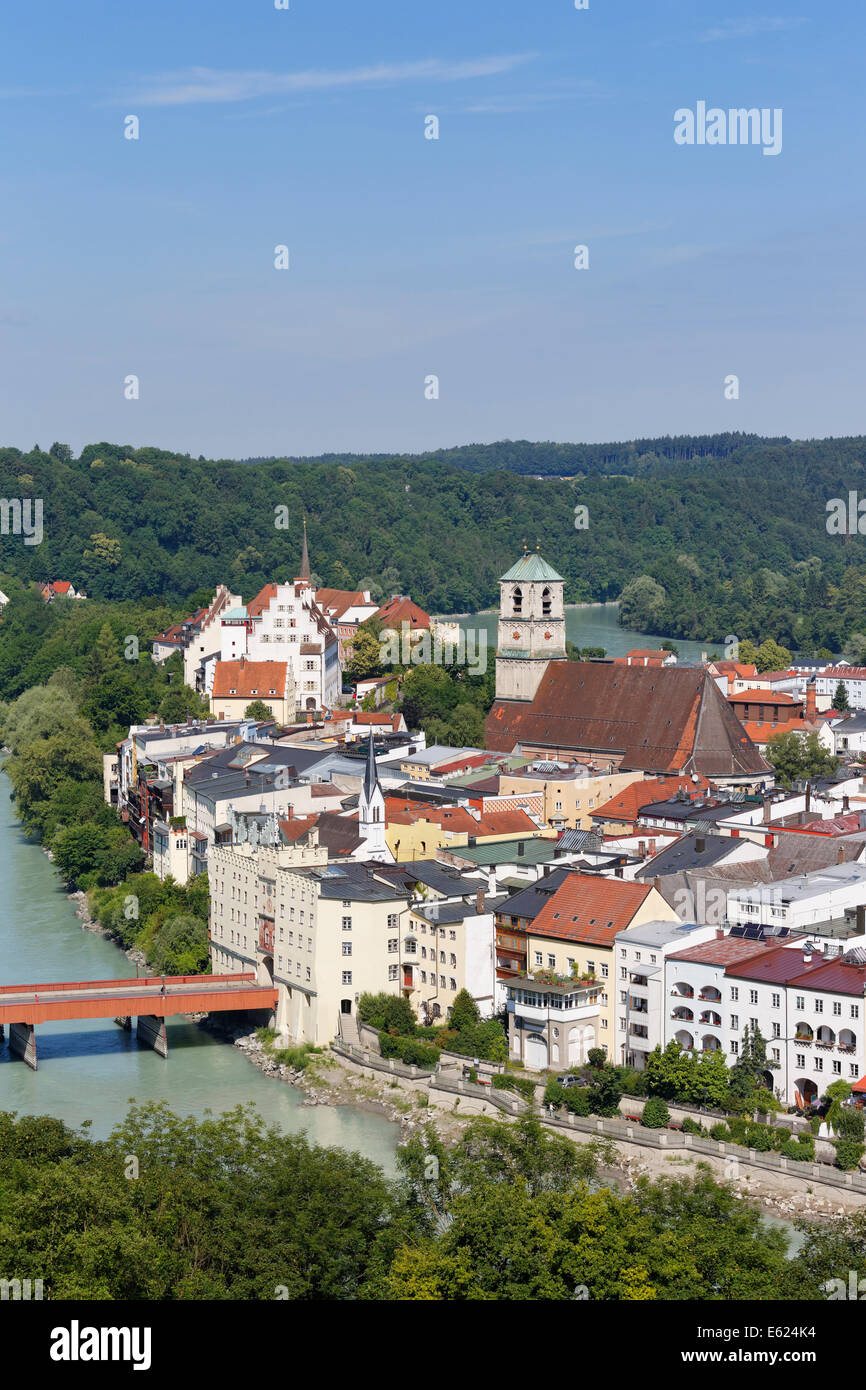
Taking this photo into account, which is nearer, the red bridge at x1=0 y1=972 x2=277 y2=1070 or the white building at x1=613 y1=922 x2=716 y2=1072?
the white building at x1=613 y1=922 x2=716 y2=1072

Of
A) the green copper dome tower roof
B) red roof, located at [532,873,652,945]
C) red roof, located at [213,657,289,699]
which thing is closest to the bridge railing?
red roof, located at [532,873,652,945]

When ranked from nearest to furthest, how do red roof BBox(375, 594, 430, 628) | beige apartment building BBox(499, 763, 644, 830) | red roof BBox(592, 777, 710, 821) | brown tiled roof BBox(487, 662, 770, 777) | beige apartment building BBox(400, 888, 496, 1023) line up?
1. beige apartment building BBox(400, 888, 496, 1023)
2. red roof BBox(592, 777, 710, 821)
3. beige apartment building BBox(499, 763, 644, 830)
4. brown tiled roof BBox(487, 662, 770, 777)
5. red roof BBox(375, 594, 430, 628)

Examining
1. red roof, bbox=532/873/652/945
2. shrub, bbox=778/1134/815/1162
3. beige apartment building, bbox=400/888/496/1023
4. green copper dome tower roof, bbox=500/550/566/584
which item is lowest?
shrub, bbox=778/1134/815/1162

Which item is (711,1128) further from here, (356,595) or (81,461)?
(81,461)

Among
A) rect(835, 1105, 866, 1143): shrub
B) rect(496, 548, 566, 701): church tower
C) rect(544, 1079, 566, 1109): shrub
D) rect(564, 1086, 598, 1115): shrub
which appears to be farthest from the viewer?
rect(496, 548, 566, 701): church tower

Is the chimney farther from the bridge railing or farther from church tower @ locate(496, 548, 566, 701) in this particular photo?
the bridge railing
